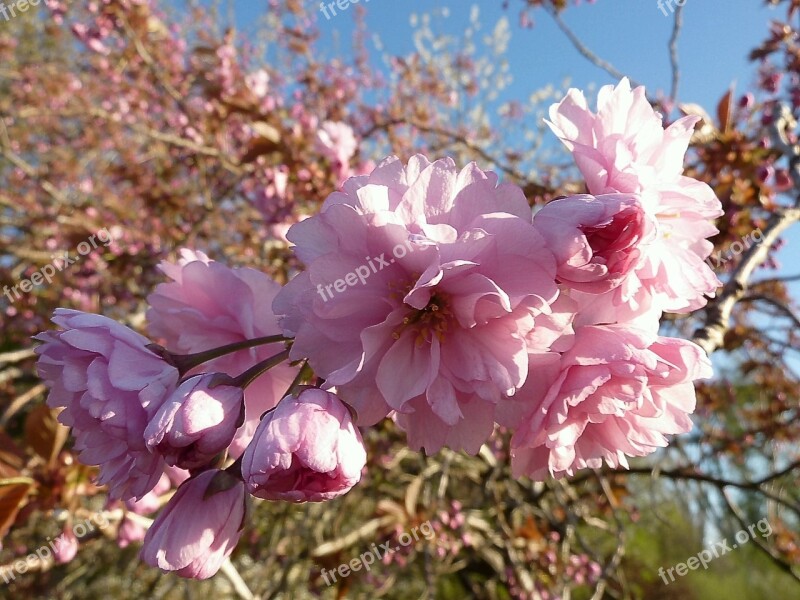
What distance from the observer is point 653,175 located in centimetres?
72

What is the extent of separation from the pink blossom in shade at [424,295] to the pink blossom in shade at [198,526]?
0.76ft

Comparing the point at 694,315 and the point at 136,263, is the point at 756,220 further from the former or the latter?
the point at 136,263

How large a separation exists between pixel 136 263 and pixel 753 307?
3840 millimetres

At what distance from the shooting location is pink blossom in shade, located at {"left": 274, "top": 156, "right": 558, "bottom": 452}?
645mm

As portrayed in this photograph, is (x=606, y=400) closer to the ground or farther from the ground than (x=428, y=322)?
closer to the ground

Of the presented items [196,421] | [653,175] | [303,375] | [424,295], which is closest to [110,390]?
[196,421]

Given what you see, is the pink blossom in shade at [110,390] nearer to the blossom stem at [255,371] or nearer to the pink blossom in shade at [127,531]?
the blossom stem at [255,371]

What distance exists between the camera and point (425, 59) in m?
7.64

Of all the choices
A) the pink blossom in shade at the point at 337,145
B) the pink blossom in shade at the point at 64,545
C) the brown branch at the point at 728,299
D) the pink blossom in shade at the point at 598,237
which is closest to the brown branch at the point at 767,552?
the brown branch at the point at 728,299

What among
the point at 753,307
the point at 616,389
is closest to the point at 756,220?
the point at 753,307

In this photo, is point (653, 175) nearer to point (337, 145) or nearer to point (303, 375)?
point (303, 375)

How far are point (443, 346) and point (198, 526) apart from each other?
1.40 ft

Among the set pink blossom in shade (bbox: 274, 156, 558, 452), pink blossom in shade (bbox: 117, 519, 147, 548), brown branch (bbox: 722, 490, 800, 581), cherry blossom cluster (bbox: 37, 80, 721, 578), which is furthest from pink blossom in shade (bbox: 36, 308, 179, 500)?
brown branch (bbox: 722, 490, 800, 581)

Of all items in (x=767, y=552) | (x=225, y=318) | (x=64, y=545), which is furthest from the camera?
(x=767, y=552)
